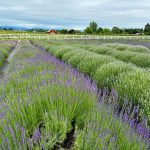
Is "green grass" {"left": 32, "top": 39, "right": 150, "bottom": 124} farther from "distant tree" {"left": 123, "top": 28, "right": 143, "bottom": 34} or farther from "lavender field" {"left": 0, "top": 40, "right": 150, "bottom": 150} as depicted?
"distant tree" {"left": 123, "top": 28, "right": 143, "bottom": 34}

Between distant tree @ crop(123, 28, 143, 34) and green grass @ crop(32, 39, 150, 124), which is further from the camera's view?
distant tree @ crop(123, 28, 143, 34)

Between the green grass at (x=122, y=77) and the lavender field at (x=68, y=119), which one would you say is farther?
the green grass at (x=122, y=77)

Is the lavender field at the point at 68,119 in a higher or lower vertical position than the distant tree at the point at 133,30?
higher

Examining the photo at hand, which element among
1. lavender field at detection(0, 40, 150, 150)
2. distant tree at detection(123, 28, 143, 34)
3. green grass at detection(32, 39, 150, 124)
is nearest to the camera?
lavender field at detection(0, 40, 150, 150)

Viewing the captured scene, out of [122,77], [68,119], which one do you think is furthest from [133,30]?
[68,119]

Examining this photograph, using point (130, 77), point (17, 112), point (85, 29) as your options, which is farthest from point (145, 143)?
point (85, 29)

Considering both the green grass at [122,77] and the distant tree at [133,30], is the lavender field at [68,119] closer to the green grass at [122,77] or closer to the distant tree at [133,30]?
the green grass at [122,77]

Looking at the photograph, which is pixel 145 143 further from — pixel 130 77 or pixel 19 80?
pixel 130 77

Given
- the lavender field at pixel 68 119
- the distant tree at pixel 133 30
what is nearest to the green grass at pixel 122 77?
the lavender field at pixel 68 119

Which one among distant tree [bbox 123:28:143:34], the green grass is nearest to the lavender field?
the green grass

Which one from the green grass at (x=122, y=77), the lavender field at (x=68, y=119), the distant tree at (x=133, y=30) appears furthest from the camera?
the distant tree at (x=133, y=30)

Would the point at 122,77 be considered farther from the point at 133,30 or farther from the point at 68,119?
the point at 133,30

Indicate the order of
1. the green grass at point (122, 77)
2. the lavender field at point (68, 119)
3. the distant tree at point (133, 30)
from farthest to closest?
the distant tree at point (133, 30) → the green grass at point (122, 77) → the lavender field at point (68, 119)

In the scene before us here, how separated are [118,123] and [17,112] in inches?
38.2
